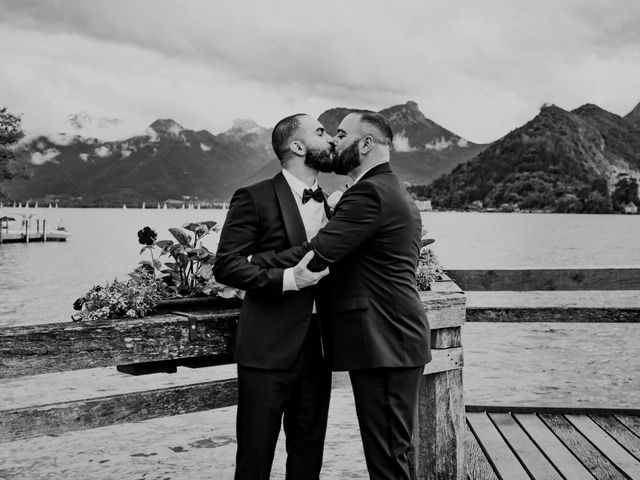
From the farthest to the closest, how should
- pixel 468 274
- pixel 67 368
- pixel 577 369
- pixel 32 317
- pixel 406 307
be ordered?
pixel 32 317 < pixel 577 369 < pixel 468 274 < pixel 406 307 < pixel 67 368

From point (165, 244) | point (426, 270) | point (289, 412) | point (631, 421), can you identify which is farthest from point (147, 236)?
point (631, 421)

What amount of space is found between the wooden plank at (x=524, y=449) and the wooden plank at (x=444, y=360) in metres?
1.22

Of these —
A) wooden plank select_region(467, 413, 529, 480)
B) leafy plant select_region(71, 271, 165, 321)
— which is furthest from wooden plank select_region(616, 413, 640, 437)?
leafy plant select_region(71, 271, 165, 321)

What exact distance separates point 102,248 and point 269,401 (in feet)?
289

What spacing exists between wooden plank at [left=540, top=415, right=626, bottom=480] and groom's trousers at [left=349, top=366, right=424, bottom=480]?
84.7 inches

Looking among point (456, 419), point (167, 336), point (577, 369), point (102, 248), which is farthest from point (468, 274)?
point (102, 248)

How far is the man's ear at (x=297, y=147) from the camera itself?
13.4 ft

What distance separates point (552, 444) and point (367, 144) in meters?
3.36

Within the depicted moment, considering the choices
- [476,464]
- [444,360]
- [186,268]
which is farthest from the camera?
[476,464]

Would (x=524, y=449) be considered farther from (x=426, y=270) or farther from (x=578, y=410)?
(x=426, y=270)

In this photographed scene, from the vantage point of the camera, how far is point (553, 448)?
6004 millimetres

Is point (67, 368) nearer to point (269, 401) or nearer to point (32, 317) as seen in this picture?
point (269, 401)

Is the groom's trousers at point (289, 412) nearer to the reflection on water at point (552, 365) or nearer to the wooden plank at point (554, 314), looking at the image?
the wooden plank at point (554, 314)

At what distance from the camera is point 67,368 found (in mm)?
3732
